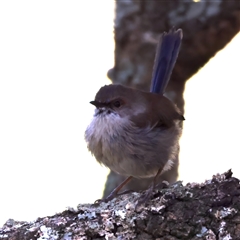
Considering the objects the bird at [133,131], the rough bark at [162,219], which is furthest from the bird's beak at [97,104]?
the rough bark at [162,219]

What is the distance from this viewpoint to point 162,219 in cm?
196

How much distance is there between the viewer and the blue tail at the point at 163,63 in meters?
3.31

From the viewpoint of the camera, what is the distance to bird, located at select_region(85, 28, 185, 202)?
2871mm

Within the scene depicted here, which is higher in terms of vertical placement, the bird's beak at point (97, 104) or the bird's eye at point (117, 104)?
the bird's eye at point (117, 104)

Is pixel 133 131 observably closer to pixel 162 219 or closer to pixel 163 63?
pixel 163 63

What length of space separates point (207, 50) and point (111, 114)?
3.07 feet

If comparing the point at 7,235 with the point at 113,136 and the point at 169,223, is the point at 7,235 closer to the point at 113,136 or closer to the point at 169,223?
the point at 169,223

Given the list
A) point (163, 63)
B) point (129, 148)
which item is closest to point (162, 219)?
point (129, 148)

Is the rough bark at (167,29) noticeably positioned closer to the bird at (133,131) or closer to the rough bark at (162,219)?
the bird at (133,131)

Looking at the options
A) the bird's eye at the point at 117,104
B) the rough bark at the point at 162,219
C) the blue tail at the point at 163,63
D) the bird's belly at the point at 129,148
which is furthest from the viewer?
the blue tail at the point at 163,63

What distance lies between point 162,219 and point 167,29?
1860 millimetres

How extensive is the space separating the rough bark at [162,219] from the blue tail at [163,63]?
133 centimetres

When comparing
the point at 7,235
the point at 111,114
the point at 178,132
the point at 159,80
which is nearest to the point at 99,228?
the point at 7,235

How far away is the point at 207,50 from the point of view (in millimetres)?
3434
